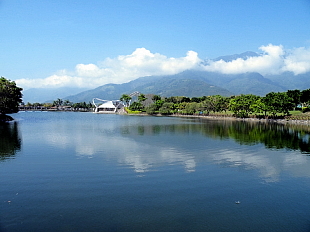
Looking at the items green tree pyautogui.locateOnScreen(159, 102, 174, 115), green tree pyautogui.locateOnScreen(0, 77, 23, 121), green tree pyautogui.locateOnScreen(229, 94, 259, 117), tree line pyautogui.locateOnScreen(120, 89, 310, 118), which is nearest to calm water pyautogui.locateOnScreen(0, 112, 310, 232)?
green tree pyautogui.locateOnScreen(0, 77, 23, 121)

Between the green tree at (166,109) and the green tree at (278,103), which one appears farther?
the green tree at (166,109)

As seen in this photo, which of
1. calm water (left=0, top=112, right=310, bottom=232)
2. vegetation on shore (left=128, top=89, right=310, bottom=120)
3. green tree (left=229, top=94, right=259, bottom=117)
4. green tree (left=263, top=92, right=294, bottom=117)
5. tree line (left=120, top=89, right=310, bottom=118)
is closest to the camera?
calm water (left=0, top=112, right=310, bottom=232)

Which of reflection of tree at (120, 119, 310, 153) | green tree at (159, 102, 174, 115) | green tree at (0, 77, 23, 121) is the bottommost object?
reflection of tree at (120, 119, 310, 153)

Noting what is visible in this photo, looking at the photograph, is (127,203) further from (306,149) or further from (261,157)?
(306,149)

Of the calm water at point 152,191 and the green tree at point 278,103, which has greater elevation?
the green tree at point 278,103

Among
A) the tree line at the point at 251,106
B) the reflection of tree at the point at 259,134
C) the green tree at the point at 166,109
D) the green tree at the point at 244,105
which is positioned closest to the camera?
the reflection of tree at the point at 259,134

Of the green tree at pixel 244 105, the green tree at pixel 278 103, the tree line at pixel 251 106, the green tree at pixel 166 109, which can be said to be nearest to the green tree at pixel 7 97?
the green tree at pixel 166 109

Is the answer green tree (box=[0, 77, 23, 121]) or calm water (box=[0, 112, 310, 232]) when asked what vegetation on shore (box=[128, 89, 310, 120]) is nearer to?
calm water (box=[0, 112, 310, 232])

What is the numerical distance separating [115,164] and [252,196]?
7.47m

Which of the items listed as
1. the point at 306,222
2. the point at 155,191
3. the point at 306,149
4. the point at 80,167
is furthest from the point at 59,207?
the point at 306,149

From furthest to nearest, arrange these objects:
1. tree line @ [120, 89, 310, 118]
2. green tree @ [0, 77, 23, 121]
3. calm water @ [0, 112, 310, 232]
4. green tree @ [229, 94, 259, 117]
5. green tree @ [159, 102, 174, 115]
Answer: green tree @ [159, 102, 174, 115] → green tree @ [229, 94, 259, 117] → tree line @ [120, 89, 310, 118] → green tree @ [0, 77, 23, 121] → calm water @ [0, 112, 310, 232]

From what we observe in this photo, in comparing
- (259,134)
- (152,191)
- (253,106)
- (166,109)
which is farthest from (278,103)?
(152,191)

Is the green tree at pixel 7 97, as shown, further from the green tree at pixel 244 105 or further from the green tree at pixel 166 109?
the green tree at pixel 244 105

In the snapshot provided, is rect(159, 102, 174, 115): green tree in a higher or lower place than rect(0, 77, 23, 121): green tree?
lower
